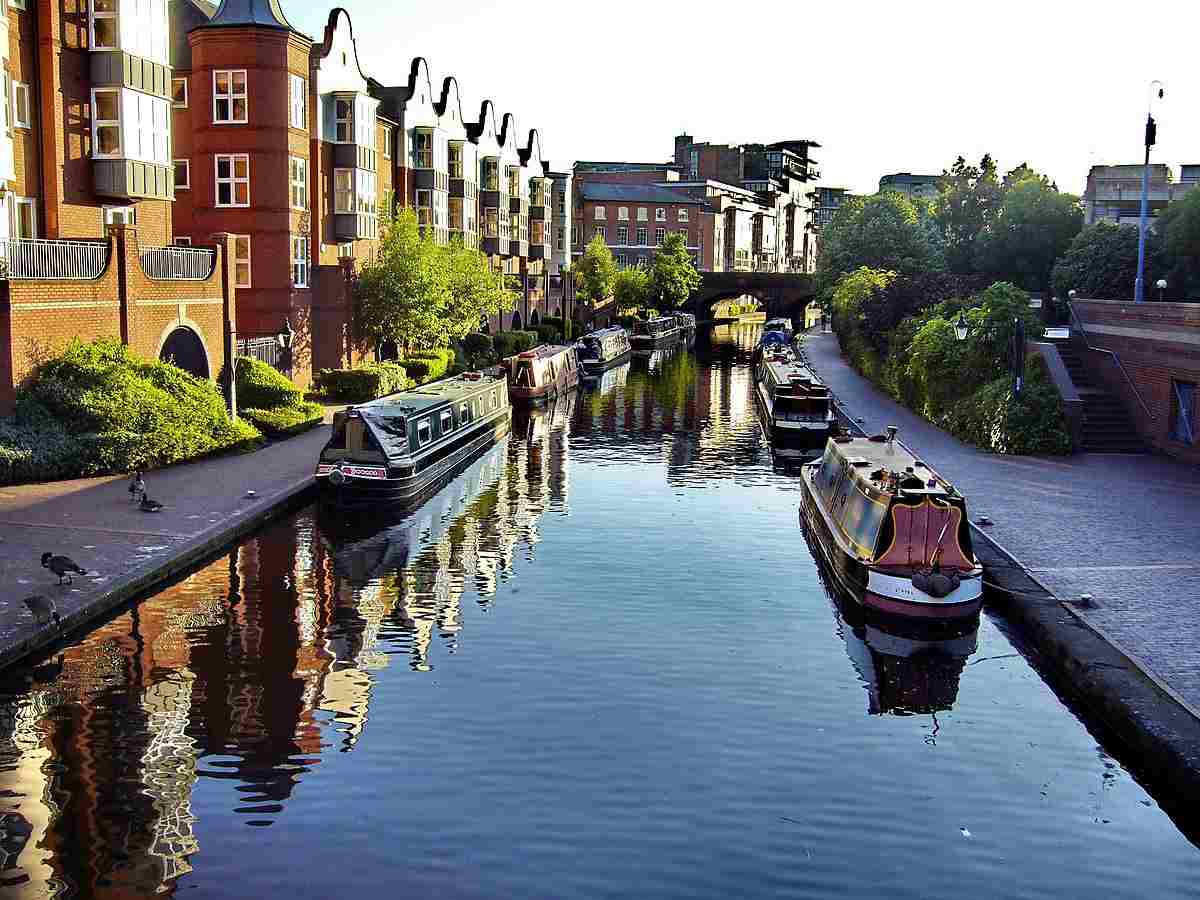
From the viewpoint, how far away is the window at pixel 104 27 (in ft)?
102

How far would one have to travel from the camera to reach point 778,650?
16.7 meters

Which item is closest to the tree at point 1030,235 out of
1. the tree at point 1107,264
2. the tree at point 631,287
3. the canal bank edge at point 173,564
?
the tree at point 1107,264

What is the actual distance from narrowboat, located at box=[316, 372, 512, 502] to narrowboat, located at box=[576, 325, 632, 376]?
2837 cm

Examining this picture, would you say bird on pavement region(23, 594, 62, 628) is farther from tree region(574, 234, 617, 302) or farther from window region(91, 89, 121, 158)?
tree region(574, 234, 617, 302)

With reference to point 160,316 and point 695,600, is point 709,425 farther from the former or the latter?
point 695,600

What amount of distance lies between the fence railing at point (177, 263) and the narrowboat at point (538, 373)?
14.5 m

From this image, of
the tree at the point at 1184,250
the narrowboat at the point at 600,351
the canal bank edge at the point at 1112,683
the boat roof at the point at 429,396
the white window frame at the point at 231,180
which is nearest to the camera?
the canal bank edge at the point at 1112,683

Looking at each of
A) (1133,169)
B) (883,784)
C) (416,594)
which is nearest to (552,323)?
(1133,169)

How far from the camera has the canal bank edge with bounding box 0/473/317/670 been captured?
15352 millimetres

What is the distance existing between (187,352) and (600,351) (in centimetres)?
3120

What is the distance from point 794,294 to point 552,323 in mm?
34149

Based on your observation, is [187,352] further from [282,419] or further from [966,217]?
[966,217]

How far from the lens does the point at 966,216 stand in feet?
226

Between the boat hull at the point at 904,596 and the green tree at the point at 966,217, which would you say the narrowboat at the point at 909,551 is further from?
the green tree at the point at 966,217
